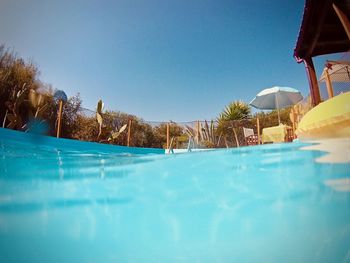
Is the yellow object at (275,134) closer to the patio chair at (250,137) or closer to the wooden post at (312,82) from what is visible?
the patio chair at (250,137)

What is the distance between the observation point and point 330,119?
2.04m

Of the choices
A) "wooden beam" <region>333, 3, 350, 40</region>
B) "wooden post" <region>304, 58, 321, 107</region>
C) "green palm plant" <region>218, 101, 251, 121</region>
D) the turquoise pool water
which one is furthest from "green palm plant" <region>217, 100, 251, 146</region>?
"wooden beam" <region>333, 3, 350, 40</region>

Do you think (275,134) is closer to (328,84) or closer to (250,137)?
(250,137)

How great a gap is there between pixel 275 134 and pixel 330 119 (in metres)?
0.71

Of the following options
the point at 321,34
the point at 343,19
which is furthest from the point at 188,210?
the point at 343,19

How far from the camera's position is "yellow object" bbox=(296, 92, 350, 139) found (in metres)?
1.96

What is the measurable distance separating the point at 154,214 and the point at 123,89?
167 cm

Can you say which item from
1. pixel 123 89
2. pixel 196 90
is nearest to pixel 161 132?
A: pixel 123 89

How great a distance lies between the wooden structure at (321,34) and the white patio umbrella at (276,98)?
0.51ft

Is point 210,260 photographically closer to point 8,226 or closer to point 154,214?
point 154,214

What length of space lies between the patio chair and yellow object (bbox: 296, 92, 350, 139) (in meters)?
0.67

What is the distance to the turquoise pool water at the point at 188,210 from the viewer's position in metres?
2.31

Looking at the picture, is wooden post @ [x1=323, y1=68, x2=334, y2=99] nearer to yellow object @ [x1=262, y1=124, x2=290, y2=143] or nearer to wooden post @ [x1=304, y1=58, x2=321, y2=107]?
A: wooden post @ [x1=304, y1=58, x2=321, y2=107]

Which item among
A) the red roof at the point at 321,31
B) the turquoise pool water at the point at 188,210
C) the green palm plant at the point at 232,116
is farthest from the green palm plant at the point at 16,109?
the red roof at the point at 321,31
